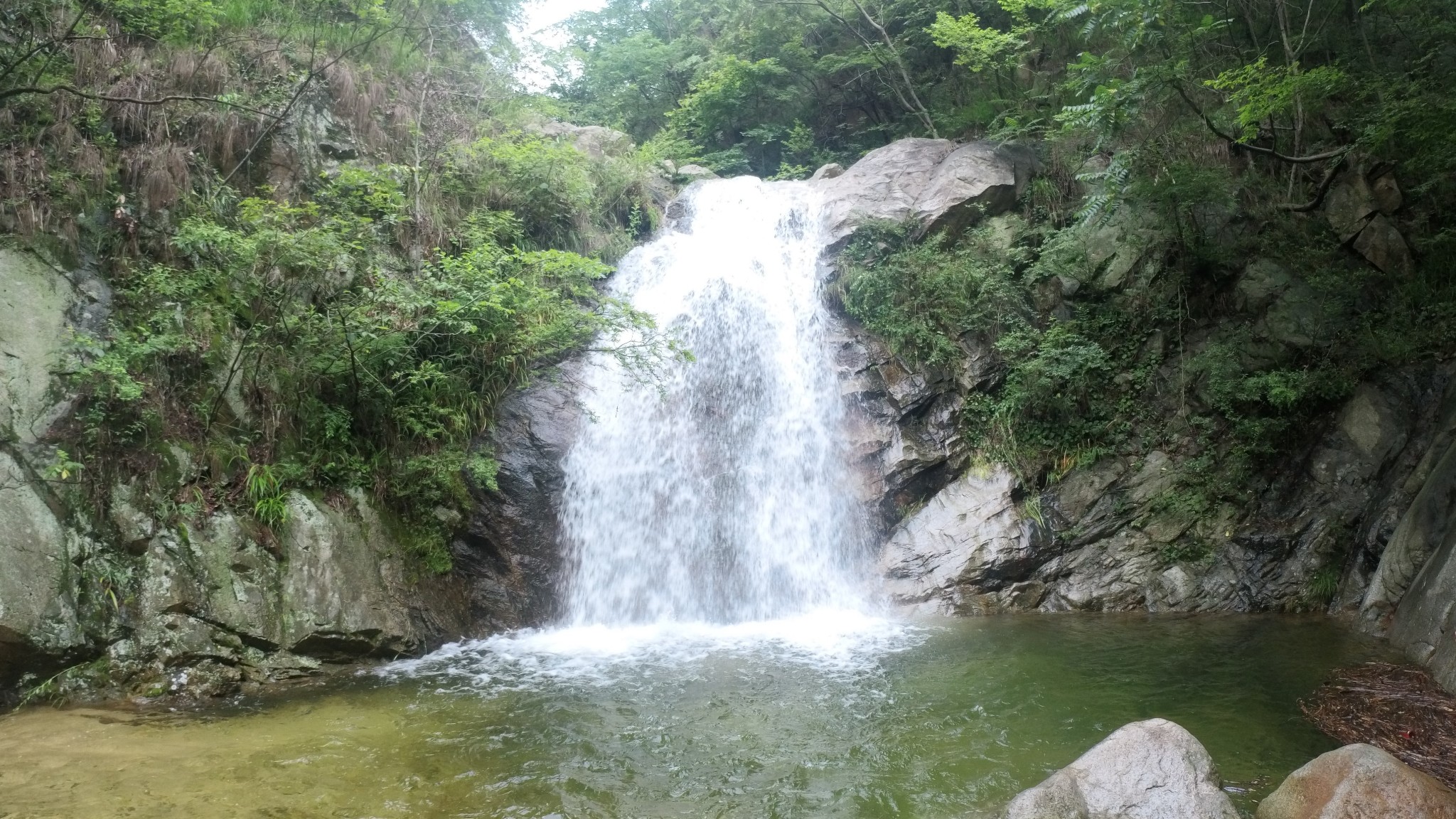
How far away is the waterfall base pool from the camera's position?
4199 mm

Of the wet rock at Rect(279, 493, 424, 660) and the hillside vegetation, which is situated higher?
the hillside vegetation

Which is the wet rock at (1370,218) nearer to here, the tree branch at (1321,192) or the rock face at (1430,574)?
the tree branch at (1321,192)

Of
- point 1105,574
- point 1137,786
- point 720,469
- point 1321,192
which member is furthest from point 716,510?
point 1321,192

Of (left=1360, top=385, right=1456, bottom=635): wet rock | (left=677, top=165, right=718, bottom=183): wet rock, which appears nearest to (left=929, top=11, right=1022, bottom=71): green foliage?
(left=677, top=165, right=718, bottom=183): wet rock

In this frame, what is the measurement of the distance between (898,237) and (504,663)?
801cm

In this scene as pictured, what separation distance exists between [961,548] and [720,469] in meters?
3.09

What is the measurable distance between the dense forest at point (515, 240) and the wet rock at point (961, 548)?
0.60 metres

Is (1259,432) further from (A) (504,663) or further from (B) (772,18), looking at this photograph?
(B) (772,18)

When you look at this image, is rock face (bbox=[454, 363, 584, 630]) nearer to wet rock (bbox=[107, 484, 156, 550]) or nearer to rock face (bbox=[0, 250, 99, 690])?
wet rock (bbox=[107, 484, 156, 550])

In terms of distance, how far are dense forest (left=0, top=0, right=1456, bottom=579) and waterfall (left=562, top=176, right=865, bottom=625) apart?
2.48 ft

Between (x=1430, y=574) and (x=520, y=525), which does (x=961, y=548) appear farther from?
(x=520, y=525)

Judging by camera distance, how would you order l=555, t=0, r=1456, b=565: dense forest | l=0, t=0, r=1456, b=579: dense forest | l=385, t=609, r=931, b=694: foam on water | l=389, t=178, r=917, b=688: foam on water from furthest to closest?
l=555, t=0, r=1456, b=565: dense forest
l=389, t=178, r=917, b=688: foam on water
l=0, t=0, r=1456, b=579: dense forest
l=385, t=609, r=931, b=694: foam on water

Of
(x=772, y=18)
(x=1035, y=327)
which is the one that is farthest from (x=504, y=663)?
(x=772, y=18)

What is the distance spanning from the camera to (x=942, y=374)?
10.2 meters
